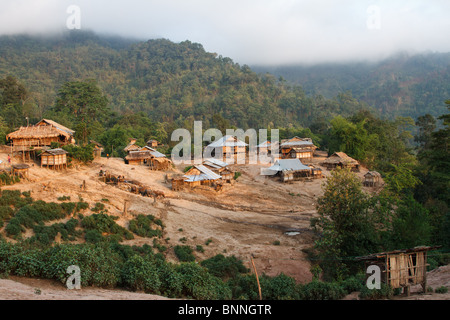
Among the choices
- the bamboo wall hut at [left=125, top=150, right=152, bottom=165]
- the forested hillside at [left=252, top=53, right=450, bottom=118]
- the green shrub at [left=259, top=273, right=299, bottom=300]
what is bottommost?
the green shrub at [left=259, top=273, right=299, bottom=300]

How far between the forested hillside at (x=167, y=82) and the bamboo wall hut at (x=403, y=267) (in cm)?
5511

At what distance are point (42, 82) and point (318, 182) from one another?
261 ft

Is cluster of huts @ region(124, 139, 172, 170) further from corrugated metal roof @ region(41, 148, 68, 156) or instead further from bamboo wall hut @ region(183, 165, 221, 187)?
corrugated metal roof @ region(41, 148, 68, 156)

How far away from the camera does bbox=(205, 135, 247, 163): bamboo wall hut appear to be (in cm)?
4725

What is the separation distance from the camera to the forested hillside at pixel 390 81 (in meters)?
100

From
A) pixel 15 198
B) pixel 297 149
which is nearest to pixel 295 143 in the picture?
pixel 297 149

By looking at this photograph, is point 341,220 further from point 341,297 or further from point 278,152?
point 278,152


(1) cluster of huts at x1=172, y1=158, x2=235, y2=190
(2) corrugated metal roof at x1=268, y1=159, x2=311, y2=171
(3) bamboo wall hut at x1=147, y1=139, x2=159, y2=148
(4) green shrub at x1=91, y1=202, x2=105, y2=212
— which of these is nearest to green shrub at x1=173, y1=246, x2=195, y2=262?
(4) green shrub at x1=91, y1=202, x2=105, y2=212

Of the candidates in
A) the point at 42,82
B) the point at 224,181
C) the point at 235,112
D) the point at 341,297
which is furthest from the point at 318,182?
the point at 42,82

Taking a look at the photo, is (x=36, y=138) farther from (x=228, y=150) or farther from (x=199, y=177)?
(x=228, y=150)

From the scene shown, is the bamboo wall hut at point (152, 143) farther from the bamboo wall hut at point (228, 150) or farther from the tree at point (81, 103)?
the bamboo wall hut at point (228, 150)

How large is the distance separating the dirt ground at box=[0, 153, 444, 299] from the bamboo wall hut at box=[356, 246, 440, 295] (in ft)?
16.3

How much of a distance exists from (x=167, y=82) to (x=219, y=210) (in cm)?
7961

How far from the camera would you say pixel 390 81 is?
122 meters
